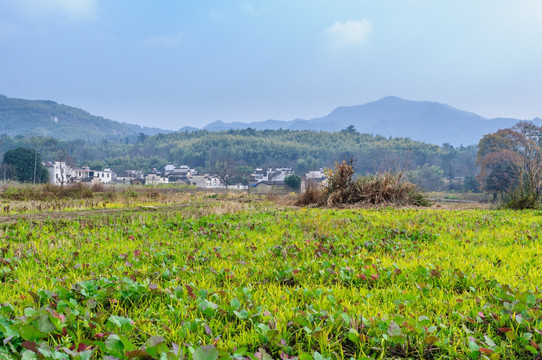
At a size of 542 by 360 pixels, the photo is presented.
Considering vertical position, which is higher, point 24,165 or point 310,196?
point 24,165

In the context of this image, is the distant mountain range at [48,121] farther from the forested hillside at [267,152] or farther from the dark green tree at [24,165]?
the dark green tree at [24,165]

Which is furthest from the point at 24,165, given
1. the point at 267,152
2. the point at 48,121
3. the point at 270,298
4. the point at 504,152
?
the point at 48,121

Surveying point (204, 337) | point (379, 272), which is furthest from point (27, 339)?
point (379, 272)

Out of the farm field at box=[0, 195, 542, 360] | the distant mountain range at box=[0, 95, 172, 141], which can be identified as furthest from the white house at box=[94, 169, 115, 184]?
the distant mountain range at box=[0, 95, 172, 141]

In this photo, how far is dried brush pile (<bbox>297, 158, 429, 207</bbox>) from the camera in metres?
11.2

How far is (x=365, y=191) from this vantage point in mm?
11406

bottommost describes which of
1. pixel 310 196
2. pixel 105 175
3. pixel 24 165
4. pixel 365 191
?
pixel 105 175

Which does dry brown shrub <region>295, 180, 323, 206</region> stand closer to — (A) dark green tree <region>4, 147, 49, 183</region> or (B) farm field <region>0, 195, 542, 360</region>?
(B) farm field <region>0, 195, 542, 360</region>

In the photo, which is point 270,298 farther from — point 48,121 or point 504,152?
point 48,121

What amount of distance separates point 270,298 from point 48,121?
650 feet

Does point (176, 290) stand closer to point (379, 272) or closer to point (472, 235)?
point (379, 272)

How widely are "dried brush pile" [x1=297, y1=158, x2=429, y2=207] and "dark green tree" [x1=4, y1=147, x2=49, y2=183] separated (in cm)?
4096

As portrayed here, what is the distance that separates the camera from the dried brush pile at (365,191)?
11227 mm

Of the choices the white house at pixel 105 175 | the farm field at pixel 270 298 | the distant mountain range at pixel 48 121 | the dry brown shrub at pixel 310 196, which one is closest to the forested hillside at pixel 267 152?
the white house at pixel 105 175
